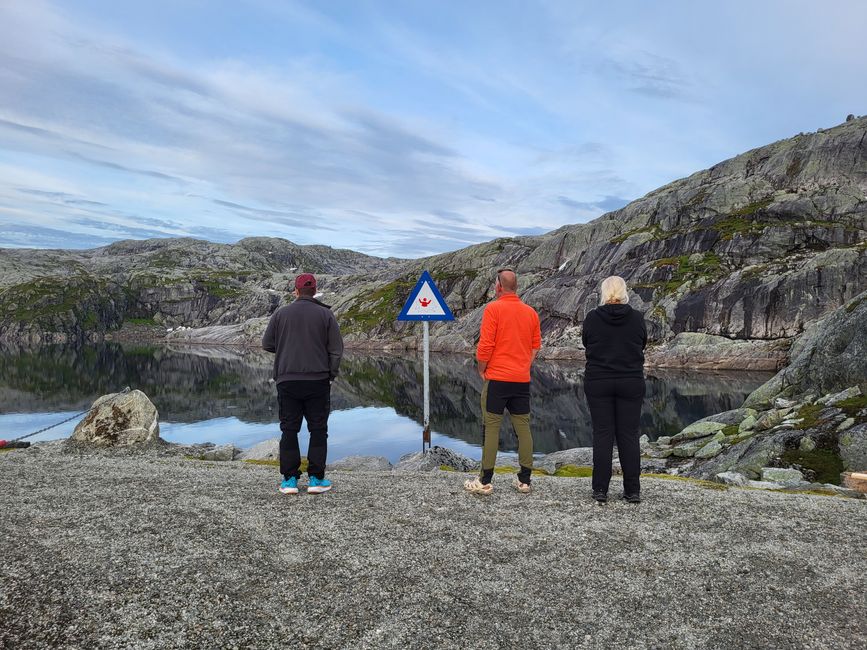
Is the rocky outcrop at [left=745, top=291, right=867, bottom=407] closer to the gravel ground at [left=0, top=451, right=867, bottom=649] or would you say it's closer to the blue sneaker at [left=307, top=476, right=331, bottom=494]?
the gravel ground at [left=0, top=451, right=867, bottom=649]

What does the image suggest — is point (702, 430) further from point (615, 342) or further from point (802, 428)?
point (615, 342)

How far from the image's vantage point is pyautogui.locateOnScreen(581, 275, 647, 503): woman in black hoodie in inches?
402

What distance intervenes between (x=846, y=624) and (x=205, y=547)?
857cm

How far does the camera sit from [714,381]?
77.6 metres

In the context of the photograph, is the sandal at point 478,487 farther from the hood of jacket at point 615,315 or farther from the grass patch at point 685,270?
the grass patch at point 685,270

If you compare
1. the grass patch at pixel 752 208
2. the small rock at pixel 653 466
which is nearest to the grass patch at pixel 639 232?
the grass patch at pixel 752 208

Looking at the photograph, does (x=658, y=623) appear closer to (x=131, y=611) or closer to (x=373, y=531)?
(x=373, y=531)

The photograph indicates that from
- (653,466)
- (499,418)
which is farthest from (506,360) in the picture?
(653,466)

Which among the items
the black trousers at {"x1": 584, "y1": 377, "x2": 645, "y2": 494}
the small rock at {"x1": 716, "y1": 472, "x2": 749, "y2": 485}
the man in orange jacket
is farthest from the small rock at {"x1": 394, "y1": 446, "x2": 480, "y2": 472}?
the small rock at {"x1": 716, "y1": 472, "x2": 749, "y2": 485}

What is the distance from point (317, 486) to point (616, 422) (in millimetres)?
6291

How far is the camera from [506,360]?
421 inches

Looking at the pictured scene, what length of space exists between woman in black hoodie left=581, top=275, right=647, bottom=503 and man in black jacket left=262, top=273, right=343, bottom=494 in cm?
512

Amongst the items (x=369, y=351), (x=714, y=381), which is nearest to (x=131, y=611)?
(x=714, y=381)

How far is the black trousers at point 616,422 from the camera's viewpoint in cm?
1024
